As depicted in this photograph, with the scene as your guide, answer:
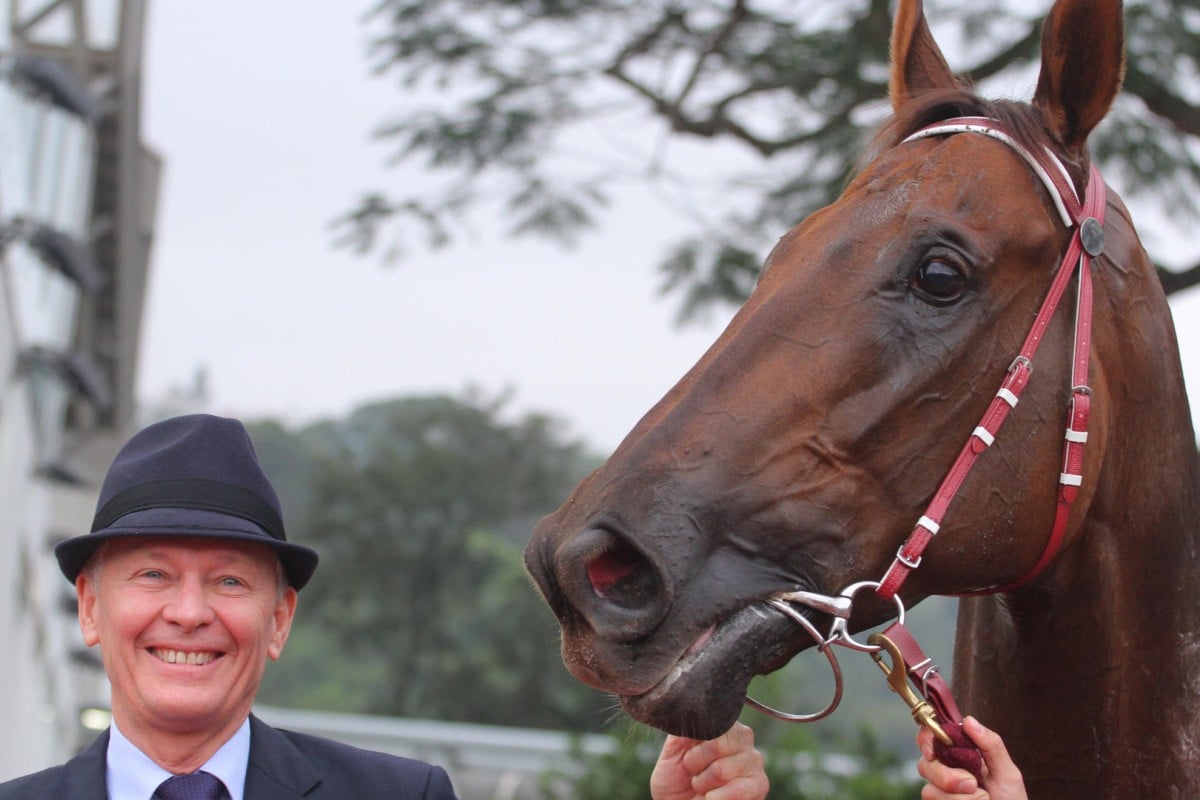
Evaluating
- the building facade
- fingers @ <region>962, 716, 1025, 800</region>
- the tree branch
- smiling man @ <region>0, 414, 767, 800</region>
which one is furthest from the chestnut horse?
the building facade

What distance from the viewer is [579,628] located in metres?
1.82

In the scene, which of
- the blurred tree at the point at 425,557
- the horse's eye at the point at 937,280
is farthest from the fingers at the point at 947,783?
the blurred tree at the point at 425,557

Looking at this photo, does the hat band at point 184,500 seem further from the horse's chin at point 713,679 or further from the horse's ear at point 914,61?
the horse's ear at point 914,61

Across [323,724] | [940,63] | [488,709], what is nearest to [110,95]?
[323,724]

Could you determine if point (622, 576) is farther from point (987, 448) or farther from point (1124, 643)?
point (1124, 643)

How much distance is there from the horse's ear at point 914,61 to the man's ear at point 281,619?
1.52 meters

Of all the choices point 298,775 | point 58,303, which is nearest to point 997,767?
point 298,775

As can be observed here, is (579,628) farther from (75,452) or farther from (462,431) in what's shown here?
(462,431)

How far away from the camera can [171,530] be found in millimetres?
1902

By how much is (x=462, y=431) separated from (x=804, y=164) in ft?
78.6

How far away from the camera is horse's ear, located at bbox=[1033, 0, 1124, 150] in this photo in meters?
2.10

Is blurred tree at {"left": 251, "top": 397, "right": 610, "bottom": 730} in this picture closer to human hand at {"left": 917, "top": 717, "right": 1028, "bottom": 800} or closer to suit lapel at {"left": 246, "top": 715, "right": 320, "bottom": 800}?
suit lapel at {"left": 246, "top": 715, "right": 320, "bottom": 800}

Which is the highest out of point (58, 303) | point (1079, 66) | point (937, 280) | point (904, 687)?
point (1079, 66)

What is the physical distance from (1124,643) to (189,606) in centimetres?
157
